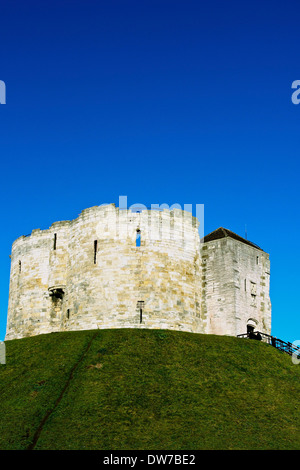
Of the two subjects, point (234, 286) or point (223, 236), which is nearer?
point (234, 286)

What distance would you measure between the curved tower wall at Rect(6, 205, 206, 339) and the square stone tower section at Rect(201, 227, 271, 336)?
2.94 ft

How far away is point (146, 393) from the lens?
1350 inches

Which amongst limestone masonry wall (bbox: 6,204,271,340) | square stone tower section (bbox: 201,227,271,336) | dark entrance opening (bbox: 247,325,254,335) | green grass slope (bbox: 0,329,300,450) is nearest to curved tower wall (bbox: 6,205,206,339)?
limestone masonry wall (bbox: 6,204,271,340)

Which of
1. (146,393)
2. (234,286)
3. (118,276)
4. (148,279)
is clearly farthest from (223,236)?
(146,393)

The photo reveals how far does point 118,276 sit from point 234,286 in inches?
345

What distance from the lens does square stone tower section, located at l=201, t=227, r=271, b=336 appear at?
155 feet

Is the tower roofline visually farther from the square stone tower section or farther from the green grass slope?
the green grass slope

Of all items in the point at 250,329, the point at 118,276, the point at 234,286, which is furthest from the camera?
the point at 250,329

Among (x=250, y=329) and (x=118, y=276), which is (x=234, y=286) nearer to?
(x=250, y=329)

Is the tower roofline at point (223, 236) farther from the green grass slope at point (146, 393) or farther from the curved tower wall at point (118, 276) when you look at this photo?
the green grass slope at point (146, 393)

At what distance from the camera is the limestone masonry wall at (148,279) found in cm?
4662

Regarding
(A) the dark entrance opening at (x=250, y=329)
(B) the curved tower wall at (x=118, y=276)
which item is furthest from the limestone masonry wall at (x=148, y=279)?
(A) the dark entrance opening at (x=250, y=329)
